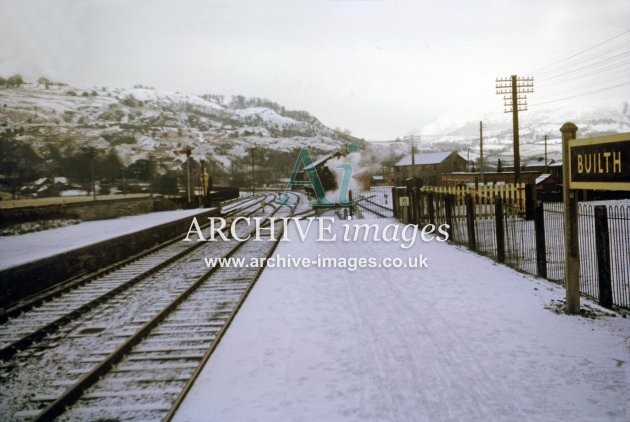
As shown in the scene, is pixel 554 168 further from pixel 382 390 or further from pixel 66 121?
pixel 66 121

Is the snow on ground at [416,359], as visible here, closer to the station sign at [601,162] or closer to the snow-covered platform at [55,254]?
the station sign at [601,162]

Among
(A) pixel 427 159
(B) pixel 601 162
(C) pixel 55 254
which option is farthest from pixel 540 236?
(A) pixel 427 159

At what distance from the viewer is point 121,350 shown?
5.18 metres

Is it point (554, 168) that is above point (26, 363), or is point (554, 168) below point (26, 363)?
above

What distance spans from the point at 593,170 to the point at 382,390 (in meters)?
3.72

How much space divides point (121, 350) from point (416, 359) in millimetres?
3568

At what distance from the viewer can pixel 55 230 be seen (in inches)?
586

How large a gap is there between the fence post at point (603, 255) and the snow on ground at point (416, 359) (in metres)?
0.60

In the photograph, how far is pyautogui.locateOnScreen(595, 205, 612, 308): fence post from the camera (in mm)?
6102

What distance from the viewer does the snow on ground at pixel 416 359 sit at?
380cm

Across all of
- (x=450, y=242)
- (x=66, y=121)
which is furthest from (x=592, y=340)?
(x=66, y=121)

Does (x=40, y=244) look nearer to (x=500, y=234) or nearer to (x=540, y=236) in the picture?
(x=500, y=234)

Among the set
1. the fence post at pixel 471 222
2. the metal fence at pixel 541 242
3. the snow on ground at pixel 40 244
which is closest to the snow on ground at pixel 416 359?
the metal fence at pixel 541 242

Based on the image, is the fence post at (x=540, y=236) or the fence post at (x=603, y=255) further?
the fence post at (x=540, y=236)
